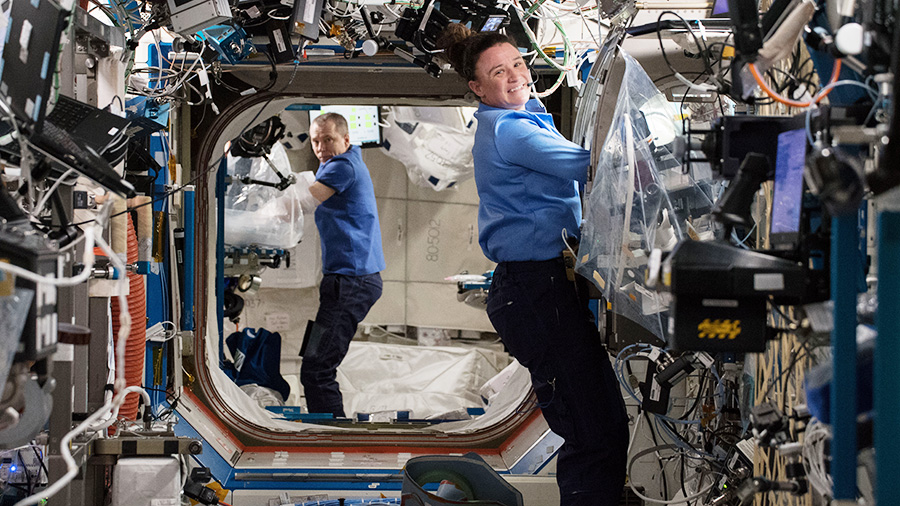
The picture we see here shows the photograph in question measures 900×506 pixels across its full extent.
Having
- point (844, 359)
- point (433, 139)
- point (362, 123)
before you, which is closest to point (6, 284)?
point (844, 359)

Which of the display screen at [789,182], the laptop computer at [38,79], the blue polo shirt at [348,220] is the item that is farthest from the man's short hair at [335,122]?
the display screen at [789,182]

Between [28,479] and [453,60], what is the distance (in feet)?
6.47

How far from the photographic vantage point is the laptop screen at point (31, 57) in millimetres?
1686

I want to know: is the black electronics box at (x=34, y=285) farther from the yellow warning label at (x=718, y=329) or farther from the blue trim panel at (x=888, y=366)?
the blue trim panel at (x=888, y=366)

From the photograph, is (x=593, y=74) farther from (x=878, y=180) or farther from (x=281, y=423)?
(x=281, y=423)

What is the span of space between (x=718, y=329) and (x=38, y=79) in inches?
55.7

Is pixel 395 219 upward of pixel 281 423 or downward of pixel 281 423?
upward

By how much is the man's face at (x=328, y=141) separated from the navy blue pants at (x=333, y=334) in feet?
2.32

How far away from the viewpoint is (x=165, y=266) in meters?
3.87

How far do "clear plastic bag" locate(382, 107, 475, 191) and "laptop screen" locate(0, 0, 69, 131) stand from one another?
4.11 metres

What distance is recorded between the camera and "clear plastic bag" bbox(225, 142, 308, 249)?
5023 mm

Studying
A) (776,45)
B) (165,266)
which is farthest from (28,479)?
(776,45)

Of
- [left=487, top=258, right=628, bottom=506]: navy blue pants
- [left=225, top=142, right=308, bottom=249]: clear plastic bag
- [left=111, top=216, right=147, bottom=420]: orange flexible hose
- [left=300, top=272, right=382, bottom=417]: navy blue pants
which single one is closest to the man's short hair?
[left=225, top=142, right=308, bottom=249]: clear plastic bag

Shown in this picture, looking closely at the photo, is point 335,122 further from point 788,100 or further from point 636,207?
point 788,100
